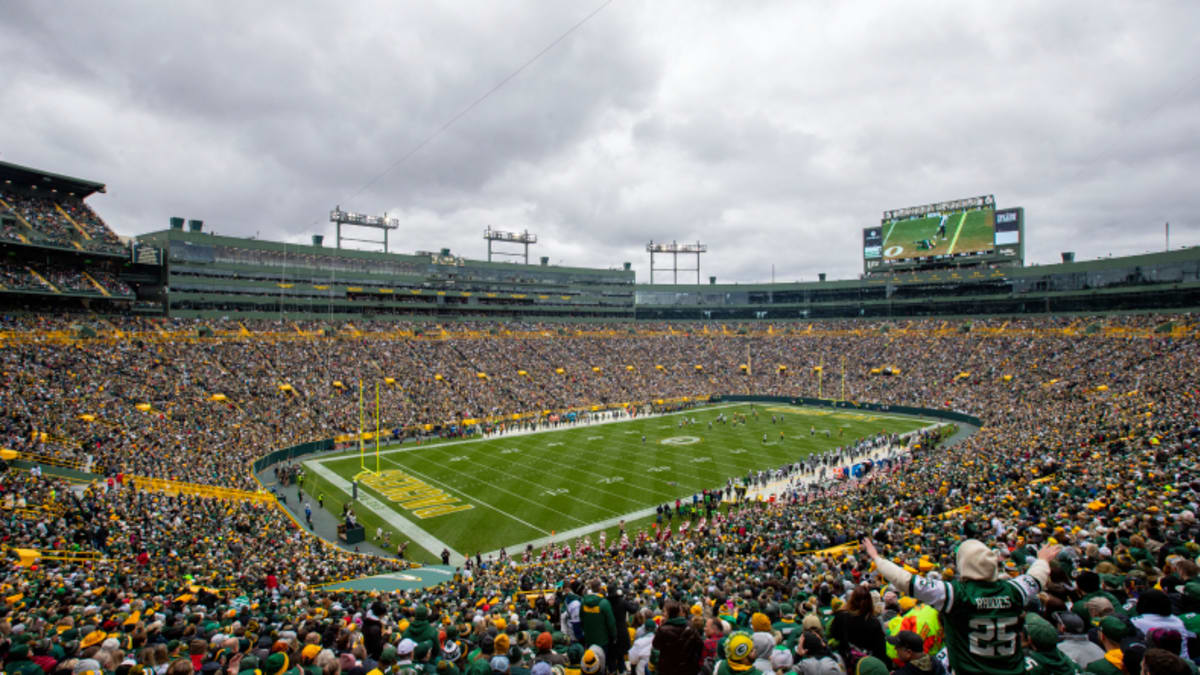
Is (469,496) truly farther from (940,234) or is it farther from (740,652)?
(940,234)

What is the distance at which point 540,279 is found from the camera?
3258 inches

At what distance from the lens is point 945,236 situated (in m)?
64.4

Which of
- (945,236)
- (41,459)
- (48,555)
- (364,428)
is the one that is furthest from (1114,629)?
(945,236)

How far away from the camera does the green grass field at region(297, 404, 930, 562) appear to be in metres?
24.1

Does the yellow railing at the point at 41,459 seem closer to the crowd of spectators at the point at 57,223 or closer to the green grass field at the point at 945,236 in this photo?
the crowd of spectators at the point at 57,223

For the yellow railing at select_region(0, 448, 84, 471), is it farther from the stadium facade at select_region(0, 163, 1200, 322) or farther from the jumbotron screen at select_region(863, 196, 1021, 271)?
the jumbotron screen at select_region(863, 196, 1021, 271)

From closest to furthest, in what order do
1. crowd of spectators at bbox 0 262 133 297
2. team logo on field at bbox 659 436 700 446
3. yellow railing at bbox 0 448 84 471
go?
yellow railing at bbox 0 448 84 471 → crowd of spectators at bbox 0 262 133 297 → team logo on field at bbox 659 436 700 446

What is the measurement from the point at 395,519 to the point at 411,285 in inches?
1898

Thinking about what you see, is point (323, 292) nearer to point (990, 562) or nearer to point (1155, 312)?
point (990, 562)

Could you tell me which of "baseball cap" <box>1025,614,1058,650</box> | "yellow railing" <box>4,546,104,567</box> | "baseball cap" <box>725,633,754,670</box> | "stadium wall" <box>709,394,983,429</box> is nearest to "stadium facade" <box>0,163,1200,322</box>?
"stadium wall" <box>709,394,983,429</box>

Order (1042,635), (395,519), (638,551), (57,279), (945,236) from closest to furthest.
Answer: (1042,635) < (638,551) < (395,519) < (57,279) < (945,236)

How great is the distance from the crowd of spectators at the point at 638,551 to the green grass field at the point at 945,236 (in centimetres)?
1524

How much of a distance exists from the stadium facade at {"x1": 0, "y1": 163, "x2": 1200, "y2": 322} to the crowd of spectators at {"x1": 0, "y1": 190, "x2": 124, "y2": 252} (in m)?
0.11

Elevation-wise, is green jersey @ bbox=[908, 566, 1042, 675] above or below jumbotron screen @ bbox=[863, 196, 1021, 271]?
below
